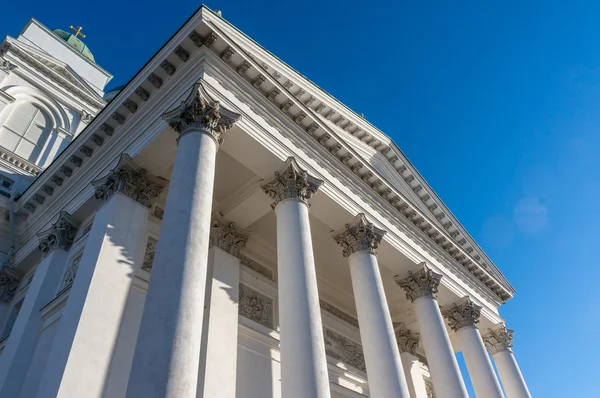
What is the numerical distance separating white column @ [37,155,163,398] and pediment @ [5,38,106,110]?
39.6ft

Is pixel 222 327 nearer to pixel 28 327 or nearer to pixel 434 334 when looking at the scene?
pixel 28 327

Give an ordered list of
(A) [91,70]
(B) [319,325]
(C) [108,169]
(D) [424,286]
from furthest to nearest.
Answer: (A) [91,70], (D) [424,286], (C) [108,169], (B) [319,325]

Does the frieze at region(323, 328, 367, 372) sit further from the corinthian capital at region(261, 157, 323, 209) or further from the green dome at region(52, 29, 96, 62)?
the green dome at region(52, 29, 96, 62)

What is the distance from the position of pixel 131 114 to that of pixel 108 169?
3.85ft

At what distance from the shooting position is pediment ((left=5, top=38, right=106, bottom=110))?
1745 centimetres

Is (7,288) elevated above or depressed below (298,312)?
above

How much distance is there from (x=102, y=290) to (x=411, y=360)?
32.5 ft

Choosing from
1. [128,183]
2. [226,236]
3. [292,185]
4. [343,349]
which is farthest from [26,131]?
[343,349]

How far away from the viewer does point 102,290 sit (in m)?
6.88

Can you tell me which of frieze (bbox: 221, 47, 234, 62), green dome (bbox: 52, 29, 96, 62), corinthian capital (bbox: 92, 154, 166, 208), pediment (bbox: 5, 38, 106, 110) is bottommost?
corinthian capital (bbox: 92, 154, 166, 208)

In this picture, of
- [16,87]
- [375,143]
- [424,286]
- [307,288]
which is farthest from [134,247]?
[16,87]

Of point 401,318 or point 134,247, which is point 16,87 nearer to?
point 134,247

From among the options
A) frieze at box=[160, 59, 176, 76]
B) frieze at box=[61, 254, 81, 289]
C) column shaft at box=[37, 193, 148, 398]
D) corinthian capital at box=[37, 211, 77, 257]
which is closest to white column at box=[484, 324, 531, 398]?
column shaft at box=[37, 193, 148, 398]

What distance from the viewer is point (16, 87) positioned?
16641 mm
